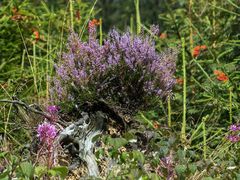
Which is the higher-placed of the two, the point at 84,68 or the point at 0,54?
the point at 84,68

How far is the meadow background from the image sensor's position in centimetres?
292

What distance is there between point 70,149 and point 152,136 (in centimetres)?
47

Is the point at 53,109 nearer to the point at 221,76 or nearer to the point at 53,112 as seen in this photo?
the point at 53,112

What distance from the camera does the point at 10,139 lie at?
12.9 ft

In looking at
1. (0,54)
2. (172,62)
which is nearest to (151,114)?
(172,62)

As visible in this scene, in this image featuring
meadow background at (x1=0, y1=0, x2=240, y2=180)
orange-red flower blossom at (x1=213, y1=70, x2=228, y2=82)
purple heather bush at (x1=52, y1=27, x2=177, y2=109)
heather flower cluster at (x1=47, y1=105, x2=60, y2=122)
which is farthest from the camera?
orange-red flower blossom at (x1=213, y1=70, x2=228, y2=82)

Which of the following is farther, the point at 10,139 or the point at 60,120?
the point at 10,139

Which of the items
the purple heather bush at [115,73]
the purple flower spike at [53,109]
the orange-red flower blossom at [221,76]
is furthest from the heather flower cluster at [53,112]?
the orange-red flower blossom at [221,76]

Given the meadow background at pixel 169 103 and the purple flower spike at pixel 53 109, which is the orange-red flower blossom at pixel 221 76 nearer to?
the meadow background at pixel 169 103

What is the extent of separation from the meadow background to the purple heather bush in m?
0.16

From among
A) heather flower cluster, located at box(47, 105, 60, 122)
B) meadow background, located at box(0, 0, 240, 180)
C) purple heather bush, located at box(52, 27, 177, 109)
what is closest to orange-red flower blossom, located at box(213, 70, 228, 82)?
meadow background, located at box(0, 0, 240, 180)

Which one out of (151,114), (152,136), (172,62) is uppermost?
(172,62)

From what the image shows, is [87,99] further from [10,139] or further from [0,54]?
[0,54]

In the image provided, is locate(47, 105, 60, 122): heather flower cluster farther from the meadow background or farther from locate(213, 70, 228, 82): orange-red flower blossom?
locate(213, 70, 228, 82): orange-red flower blossom
